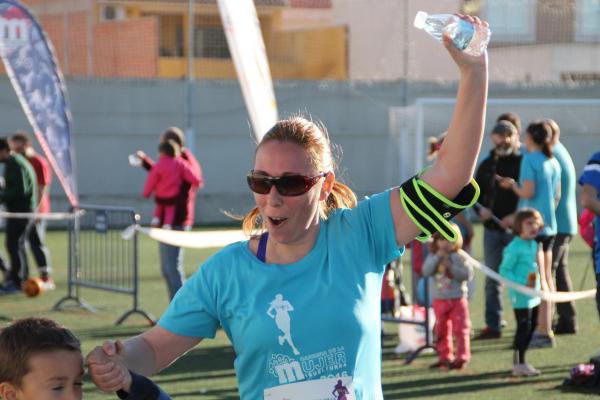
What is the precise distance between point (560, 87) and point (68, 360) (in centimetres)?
2241

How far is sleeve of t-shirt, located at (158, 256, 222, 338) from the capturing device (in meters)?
3.19

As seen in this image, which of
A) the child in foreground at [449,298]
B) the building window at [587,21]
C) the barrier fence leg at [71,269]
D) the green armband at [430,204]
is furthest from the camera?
the building window at [587,21]

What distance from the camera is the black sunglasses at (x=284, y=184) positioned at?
3092mm

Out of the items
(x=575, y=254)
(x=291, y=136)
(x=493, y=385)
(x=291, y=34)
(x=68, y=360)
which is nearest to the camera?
(x=68, y=360)

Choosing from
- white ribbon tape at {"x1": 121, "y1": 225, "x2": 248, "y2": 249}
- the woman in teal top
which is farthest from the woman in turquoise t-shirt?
the woman in teal top

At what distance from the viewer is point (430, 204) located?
3.01 m

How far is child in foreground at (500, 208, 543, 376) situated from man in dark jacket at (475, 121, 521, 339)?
116 centimetres

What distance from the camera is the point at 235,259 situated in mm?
3178

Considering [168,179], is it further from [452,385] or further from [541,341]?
[452,385]

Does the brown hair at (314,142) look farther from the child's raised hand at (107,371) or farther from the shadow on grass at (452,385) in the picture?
the shadow on grass at (452,385)

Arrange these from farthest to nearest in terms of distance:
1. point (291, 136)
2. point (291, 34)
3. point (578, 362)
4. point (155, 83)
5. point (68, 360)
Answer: point (291, 34) → point (155, 83) → point (578, 362) → point (291, 136) → point (68, 360)

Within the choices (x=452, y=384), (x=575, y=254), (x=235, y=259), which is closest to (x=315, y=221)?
(x=235, y=259)

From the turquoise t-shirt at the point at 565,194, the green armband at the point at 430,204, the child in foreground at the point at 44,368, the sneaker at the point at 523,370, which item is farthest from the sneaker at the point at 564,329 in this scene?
the child in foreground at the point at 44,368

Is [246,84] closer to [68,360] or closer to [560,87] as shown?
[68,360]
